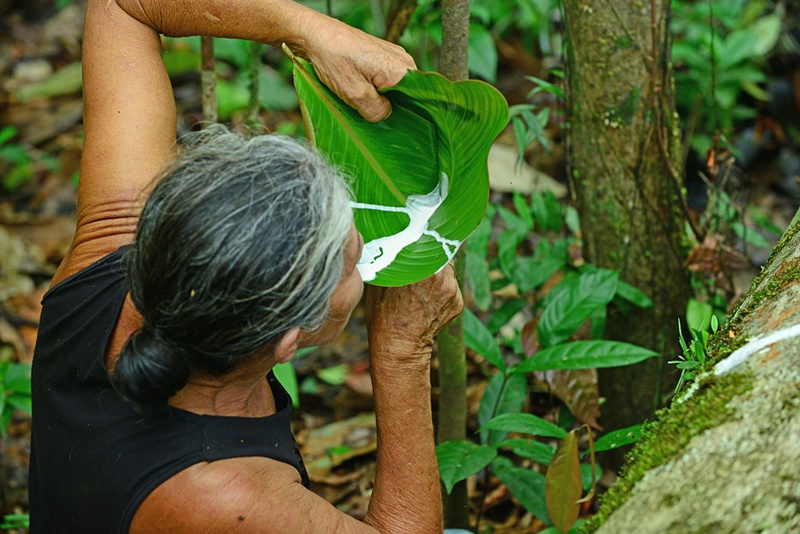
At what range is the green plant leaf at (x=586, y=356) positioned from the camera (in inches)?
87.6

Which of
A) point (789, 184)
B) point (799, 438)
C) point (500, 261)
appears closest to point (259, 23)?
point (500, 261)

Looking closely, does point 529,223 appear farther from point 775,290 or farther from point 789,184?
point 789,184

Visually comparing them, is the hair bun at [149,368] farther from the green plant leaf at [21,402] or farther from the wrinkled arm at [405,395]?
the green plant leaf at [21,402]

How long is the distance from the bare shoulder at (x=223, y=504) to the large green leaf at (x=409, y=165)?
18.9 inches

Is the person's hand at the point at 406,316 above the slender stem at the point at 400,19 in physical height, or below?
below

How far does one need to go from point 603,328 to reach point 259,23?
4.80 feet

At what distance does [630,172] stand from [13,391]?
198 centimetres

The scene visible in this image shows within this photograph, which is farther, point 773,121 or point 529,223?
point 773,121

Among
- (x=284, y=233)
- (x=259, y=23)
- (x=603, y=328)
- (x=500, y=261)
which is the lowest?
(x=603, y=328)

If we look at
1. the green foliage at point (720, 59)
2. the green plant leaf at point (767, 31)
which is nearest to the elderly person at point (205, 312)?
the green foliage at point (720, 59)

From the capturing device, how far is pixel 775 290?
1546mm

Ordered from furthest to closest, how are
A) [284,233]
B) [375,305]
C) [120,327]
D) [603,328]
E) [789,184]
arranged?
[789,184], [603,328], [375,305], [120,327], [284,233]

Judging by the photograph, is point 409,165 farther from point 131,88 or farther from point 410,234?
point 131,88

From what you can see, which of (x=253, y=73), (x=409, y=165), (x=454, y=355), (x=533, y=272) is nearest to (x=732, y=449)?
(x=409, y=165)
